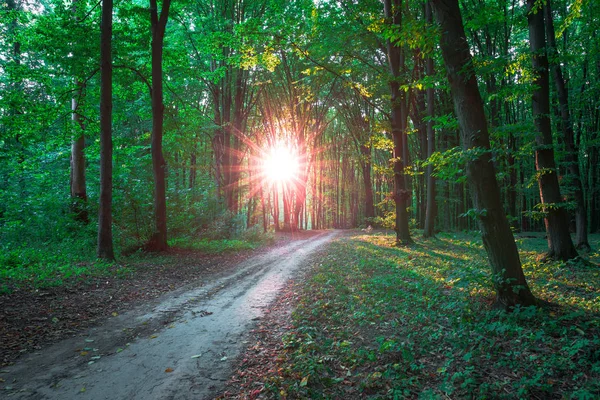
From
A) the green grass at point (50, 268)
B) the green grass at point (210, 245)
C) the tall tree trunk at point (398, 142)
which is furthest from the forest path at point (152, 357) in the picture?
the tall tree trunk at point (398, 142)

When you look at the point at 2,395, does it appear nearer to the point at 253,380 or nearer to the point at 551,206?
the point at 253,380

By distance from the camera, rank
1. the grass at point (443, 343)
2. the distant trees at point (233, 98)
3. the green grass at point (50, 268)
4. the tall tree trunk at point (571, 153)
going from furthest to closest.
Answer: the tall tree trunk at point (571, 153) < the distant trees at point (233, 98) < the green grass at point (50, 268) < the grass at point (443, 343)

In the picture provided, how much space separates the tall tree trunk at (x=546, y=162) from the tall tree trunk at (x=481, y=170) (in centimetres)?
439

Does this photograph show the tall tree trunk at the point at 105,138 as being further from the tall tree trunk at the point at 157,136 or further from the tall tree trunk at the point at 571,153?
the tall tree trunk at the point at 571,153

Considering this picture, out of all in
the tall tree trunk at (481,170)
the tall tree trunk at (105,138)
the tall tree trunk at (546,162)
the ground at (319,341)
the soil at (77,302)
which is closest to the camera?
the ground at (319,341)

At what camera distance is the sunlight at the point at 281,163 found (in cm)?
3095

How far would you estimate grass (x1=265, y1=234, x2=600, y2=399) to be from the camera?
11.5 ft

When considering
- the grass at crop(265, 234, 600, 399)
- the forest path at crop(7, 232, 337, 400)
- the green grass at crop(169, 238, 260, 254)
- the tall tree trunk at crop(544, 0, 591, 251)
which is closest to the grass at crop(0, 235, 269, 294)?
the green grass at crop(169, 238, 260, 254)

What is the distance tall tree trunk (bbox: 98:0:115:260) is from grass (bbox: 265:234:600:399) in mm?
7589

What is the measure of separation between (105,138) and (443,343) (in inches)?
463

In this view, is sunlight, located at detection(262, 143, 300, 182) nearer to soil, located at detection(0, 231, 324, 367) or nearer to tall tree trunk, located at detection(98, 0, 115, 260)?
tall tree trunk, located at detection(98, 0, 115, 260)

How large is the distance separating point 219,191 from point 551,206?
18473mm

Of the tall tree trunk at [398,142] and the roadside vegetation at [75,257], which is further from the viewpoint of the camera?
the tall tree trunk at [398,142]

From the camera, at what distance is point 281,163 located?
105 feet
